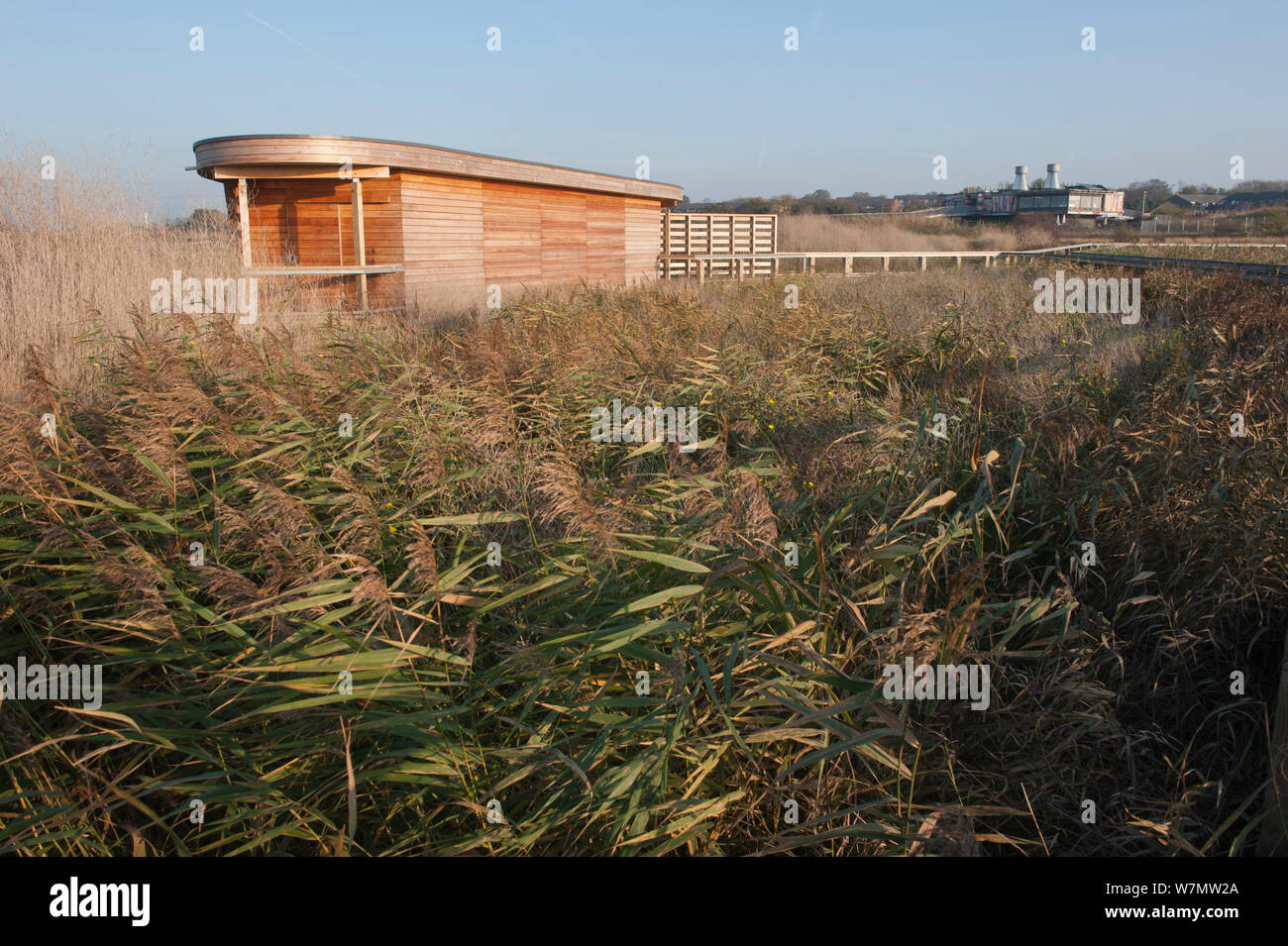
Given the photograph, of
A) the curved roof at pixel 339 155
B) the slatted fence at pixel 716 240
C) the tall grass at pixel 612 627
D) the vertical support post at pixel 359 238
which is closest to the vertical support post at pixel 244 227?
the curved roof at pixel 339 155

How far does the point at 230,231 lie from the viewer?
11.5m

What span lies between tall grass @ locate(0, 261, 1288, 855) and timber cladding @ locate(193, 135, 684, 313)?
6471 millimetres

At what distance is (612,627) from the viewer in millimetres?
2672

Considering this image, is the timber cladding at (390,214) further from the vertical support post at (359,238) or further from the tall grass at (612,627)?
the tall grass at (612,627)

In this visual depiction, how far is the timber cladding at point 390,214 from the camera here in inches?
426

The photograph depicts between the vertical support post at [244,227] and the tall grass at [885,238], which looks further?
the tall grass at [885,238]

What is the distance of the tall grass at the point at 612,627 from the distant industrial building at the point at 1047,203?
69826 millimetres

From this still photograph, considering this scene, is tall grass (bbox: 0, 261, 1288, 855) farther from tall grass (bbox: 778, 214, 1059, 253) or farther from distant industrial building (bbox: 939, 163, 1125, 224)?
distant industrial building (bbox: 939, 163, 1125, 224)

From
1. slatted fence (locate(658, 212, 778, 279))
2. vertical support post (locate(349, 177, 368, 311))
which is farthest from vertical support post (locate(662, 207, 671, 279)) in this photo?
vertical support post (locate(349, 177, 368, 311))

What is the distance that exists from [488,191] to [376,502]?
38.6 ft

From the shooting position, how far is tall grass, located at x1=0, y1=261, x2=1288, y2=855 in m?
2.24
